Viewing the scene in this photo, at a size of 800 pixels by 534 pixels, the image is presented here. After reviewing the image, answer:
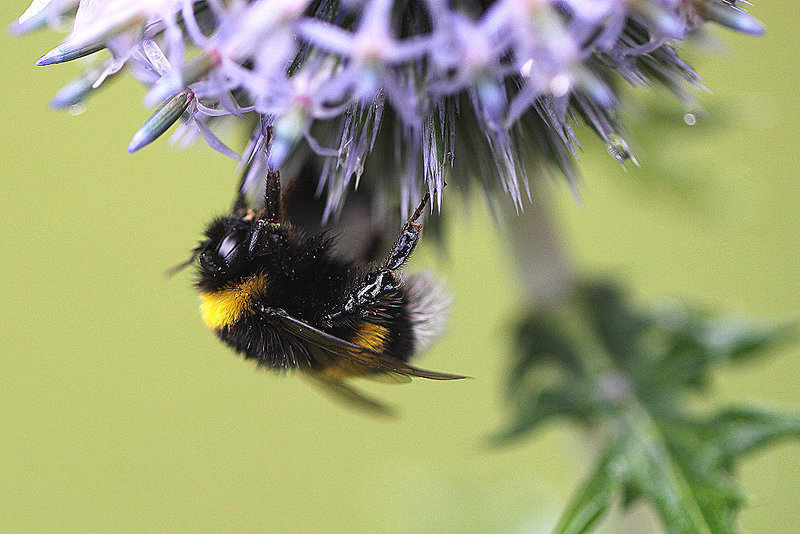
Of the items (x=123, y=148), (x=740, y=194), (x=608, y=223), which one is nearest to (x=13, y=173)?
(x=123, y=148)

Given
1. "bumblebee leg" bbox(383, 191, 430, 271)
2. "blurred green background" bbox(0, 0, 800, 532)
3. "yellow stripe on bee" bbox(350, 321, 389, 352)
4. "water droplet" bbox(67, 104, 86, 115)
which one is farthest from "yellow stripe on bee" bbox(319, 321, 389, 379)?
"blurred green background" bbox(0, 0, 800, 532)

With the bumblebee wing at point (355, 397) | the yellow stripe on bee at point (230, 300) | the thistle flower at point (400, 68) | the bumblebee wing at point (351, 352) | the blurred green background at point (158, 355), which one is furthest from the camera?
the blurred green background at point (158, 355)

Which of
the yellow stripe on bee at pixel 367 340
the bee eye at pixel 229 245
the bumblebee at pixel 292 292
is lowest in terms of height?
the yellow stripe on bee at pixel 367 340

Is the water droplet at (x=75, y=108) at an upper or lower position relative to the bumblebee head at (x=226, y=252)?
upper

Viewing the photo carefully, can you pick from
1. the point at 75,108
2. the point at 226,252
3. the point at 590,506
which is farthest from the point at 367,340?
the point at 75,108

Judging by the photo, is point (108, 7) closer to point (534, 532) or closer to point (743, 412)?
point (743, 412)

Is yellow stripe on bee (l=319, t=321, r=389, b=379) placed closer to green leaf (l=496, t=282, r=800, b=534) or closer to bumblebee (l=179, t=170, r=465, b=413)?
bumblebee (l=179, t=170, r=465, b=413)

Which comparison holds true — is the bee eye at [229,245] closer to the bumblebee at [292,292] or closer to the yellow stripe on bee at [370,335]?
the bumblebee at [292,292]

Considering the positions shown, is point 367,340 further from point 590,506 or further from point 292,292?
point 590,506

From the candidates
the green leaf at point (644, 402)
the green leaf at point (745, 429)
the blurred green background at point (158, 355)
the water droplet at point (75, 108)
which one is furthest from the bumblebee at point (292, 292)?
the blurred green background at point (158, 355)
